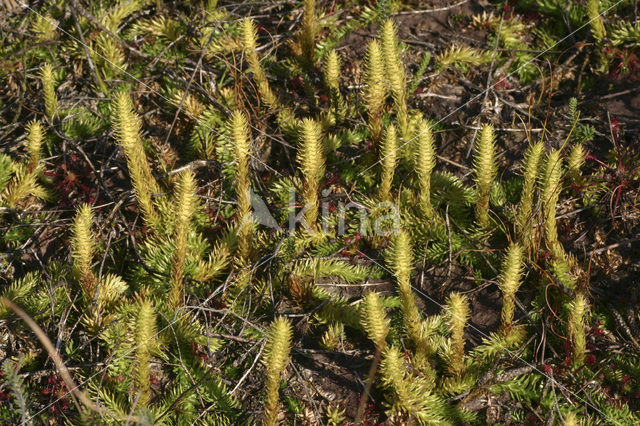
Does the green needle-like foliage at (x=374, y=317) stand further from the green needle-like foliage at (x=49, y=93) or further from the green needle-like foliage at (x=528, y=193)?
the green needle-like foliage at (x=49, y=93)

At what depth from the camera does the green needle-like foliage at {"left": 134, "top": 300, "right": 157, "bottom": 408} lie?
2.60 m

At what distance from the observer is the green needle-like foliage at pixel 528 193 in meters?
3.19

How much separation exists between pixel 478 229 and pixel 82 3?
315 centimetres

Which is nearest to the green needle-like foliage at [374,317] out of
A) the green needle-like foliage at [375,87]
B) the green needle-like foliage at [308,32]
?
the green needle-like foliage at [375,87]

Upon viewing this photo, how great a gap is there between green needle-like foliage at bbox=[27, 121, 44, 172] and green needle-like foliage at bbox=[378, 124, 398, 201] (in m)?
1.96

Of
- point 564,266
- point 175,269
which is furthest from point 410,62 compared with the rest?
point 175,269

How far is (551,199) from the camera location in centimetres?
330

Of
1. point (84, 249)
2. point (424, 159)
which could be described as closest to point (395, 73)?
point (424, 159)

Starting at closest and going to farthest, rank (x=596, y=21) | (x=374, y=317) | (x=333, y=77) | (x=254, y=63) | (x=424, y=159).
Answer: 1. (x=374, y=317)
2. (x=424, y=159)
3. (x=254, y=63)
4. (x=333, y=77)
5. (x=596, y=21)

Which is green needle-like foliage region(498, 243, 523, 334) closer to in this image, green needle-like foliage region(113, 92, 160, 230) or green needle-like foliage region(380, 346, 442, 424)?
green needle-like foliage region(380, 346, 442, 424)

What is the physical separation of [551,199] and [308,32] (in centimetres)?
188

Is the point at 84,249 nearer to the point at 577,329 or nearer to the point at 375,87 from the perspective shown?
the point at 375,87

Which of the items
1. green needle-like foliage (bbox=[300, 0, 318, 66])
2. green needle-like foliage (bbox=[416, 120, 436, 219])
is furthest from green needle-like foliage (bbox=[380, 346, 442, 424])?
green needle-like foliage (bbox=[300, 0, 318, 66])

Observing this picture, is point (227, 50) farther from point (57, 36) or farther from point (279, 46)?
point (57, 36)
